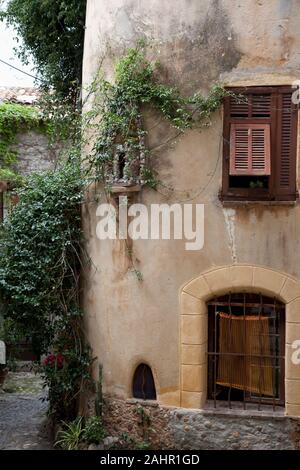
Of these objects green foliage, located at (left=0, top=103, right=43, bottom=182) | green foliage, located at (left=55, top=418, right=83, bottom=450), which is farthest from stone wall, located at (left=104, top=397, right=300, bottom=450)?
green foliage, located at (left=0, top=103, right=43, bottom=182)

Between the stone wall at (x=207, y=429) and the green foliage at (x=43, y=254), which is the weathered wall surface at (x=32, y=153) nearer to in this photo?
the green foliage at (x=43, y=254)

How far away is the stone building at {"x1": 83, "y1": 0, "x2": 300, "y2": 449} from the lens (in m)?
7.89

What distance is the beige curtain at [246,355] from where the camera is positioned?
318 inches

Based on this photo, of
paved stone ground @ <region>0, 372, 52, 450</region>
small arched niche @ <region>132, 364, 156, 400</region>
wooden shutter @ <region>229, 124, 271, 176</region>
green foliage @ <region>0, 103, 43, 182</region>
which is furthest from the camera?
green foliage @ <region>0, 103, 43, 182</region>

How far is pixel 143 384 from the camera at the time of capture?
8422mm

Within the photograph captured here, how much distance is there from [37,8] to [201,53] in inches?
228

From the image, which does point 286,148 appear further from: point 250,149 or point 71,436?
point 71,436

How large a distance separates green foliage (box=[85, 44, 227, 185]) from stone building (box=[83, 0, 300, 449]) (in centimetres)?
15

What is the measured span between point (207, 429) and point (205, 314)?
4.94 ft

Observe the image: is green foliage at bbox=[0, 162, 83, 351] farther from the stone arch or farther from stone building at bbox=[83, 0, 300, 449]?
the stone arch

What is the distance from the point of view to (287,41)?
789 cm

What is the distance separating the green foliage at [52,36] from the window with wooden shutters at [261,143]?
5231 mm

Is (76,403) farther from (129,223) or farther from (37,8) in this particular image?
(37,8)

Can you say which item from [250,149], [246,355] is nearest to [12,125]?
[250,149]
